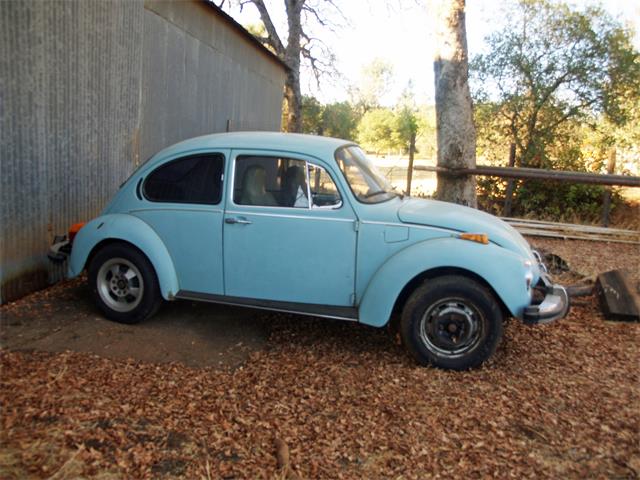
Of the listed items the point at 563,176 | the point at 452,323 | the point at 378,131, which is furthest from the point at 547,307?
the point at 378,131

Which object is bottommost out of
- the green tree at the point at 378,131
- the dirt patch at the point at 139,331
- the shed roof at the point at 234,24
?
the dirt patch at the point at 139,331

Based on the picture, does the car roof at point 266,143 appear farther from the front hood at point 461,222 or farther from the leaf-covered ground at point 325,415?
the leaf-covered ground at point 325,415

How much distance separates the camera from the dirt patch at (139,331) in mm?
4727

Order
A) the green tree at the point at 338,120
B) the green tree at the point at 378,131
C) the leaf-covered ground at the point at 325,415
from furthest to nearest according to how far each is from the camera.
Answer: the green tree at the point at 378,131 < the green tree at the point at 338,120 < the leaf-covered ground at the point at 325,415

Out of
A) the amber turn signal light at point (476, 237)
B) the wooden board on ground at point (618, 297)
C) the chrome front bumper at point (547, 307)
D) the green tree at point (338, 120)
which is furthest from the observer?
the green tree at point (338, 120)

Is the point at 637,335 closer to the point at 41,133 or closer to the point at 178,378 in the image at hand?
the point at 178,378

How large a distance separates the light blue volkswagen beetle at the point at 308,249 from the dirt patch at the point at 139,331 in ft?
0.93

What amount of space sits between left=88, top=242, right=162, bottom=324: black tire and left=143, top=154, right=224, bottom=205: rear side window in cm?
59

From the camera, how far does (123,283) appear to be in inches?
208

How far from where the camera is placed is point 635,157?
578 inches

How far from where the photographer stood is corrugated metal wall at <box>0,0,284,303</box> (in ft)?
17.7

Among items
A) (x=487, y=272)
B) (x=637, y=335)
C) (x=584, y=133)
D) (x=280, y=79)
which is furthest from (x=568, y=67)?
(x=487, y=272)

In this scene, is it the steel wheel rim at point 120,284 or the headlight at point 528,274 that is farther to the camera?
the steel wheel rim at point 120,284

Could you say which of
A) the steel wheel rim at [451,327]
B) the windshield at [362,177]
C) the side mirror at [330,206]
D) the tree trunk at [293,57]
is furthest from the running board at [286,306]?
the tree trunk at [293,57]
